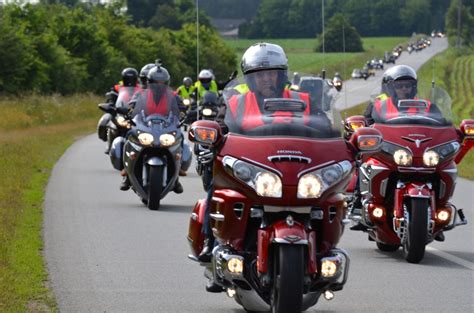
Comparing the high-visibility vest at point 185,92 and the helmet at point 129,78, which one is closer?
the helmet at point 129,78

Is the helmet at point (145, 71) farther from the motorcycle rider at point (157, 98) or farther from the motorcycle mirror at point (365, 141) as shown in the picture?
the motorcycle mirror at point (365, 141)

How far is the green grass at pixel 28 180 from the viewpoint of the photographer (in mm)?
10000

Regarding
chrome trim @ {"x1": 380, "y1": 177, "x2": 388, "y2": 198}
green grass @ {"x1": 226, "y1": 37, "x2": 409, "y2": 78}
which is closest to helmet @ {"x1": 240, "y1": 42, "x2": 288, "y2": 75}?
green grass @ {"x1": 226, "y1": 37, "x2": 409, "y2": 78}

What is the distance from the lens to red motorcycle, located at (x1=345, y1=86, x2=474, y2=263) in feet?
38.5

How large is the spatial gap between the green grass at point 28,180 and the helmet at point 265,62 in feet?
6.98

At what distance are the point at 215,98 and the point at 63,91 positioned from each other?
39086 mm

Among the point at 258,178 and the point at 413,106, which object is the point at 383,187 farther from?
the point at 258,178

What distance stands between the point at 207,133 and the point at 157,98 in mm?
9303

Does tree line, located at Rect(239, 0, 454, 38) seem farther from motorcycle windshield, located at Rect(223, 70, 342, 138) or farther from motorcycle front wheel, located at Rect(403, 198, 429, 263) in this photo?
motorcycle windshield, located at Rect(223, 70, 342, 138)

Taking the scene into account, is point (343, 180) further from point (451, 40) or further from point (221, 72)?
point (221, 72)

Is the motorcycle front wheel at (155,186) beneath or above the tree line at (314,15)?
beneath

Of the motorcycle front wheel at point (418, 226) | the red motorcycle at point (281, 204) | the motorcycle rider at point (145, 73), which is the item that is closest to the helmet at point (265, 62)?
the red motorcycle at point (281, 204)

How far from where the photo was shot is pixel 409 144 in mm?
12078

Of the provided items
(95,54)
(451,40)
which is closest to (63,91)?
(95,54)
